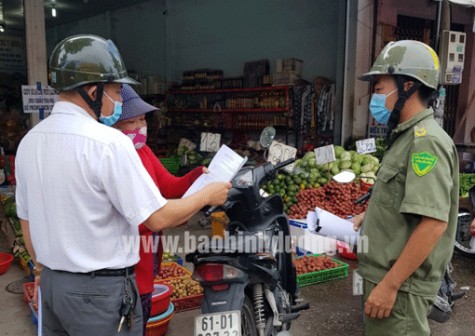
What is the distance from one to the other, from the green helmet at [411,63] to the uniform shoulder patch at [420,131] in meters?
0.21

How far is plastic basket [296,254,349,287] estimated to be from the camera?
4023 millimetres

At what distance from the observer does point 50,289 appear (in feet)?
5.42

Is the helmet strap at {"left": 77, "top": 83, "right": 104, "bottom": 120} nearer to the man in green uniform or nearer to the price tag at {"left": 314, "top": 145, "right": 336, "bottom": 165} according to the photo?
the man in green uniform

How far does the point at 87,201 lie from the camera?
5.07 ft

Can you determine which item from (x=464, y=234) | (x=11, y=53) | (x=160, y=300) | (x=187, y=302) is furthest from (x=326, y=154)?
(x=11, y=53)

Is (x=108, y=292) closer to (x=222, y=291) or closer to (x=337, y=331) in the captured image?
(x=222, y=291)

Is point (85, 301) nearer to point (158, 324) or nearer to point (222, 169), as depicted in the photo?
point (222, 169)

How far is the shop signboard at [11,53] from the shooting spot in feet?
25.0

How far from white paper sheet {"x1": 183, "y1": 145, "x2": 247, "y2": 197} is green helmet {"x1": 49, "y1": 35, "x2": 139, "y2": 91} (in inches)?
23.5

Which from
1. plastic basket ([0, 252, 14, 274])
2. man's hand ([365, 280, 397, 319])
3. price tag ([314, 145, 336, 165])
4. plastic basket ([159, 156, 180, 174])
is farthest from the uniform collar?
plastic basket ([159, 156, 180, 174])

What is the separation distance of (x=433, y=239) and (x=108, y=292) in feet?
4.20

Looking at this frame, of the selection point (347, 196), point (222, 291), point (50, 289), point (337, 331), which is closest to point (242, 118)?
point (347, 196)

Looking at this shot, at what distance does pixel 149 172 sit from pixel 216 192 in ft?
2.30

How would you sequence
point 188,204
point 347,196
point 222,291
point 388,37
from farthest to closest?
point 388,37 < point 347,196 < point 222,291 < point 188,204
